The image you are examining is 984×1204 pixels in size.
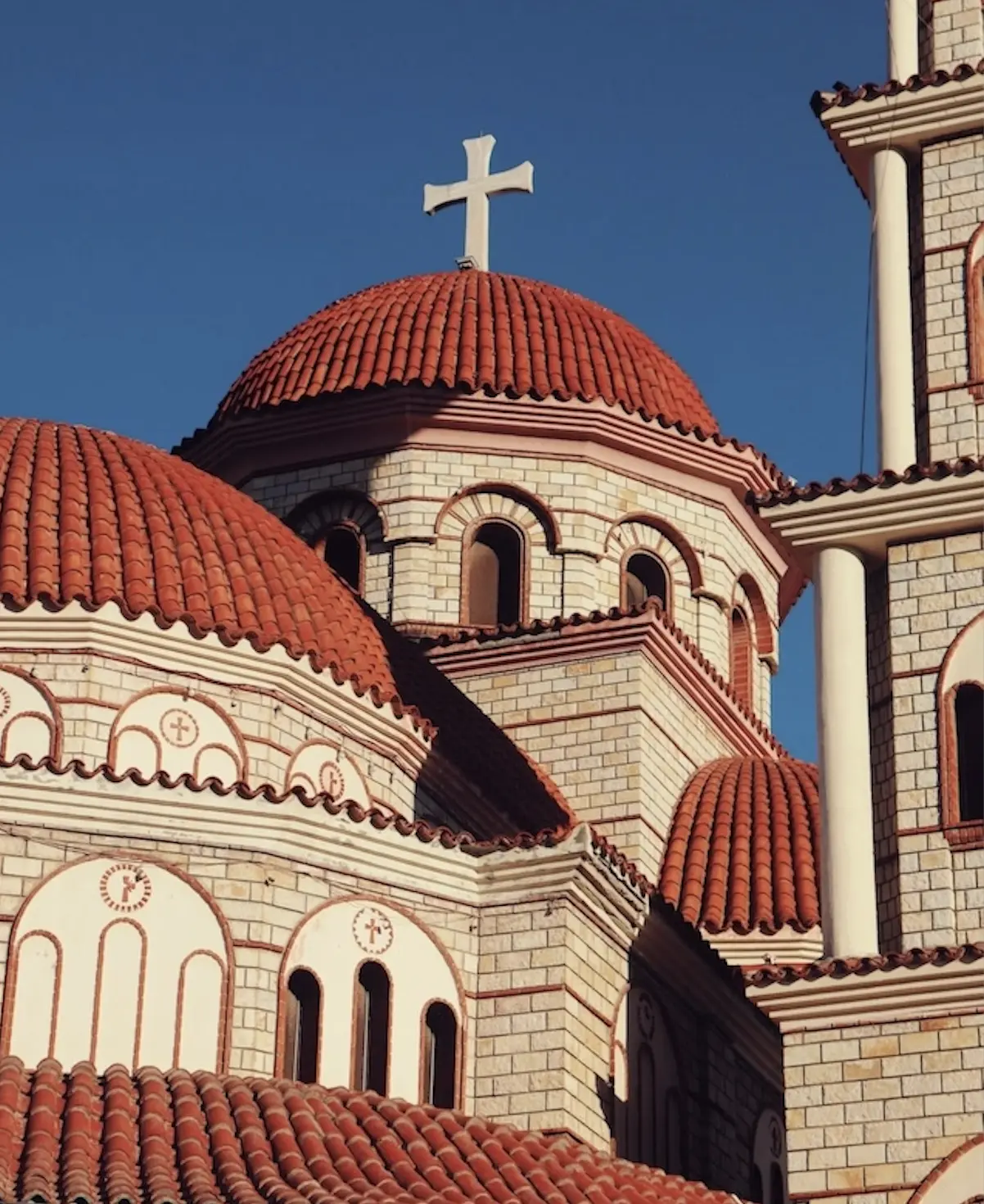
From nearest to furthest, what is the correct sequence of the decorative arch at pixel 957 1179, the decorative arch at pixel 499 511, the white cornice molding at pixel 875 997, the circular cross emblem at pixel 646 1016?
1. the decorative arch at pixel 957 1179
2. the white cornice molding at pixel 875 997
3. the circular cross emblem at pixel 646 1016
4. the decorative arch at pixel 499 511

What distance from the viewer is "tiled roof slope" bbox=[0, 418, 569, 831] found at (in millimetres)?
20344

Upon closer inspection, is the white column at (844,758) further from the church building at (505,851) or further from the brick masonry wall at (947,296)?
the brick masonry wall at (947,296)

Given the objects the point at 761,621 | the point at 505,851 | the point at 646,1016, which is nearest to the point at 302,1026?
the point at 505,851

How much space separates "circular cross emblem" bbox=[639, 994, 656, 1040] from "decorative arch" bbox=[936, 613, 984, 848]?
3515 mm

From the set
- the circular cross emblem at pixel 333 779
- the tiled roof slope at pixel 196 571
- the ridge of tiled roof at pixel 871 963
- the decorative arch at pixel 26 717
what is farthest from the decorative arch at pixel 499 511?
the ridge of tiled roof at pixel 871 963

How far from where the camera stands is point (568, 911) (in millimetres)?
18812

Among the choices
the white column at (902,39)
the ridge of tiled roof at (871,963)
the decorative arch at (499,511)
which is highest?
the white column at (902,39)

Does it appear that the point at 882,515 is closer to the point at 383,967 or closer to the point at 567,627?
the point at 383,967

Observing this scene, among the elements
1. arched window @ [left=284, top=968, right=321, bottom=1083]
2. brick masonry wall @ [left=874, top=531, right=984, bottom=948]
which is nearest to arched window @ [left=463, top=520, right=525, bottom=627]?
brick masonry wall @ [left=874, top=531, right=984, bottom=948]

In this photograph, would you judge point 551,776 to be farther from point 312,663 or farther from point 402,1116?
point 402,1116

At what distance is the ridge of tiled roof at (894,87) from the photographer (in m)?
20.0

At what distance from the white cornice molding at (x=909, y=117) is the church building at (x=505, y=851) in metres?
0.02

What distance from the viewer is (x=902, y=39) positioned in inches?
818

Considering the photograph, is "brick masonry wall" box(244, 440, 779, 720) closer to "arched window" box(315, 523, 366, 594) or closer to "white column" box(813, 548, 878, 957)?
"arched window" box(315, 523, 366, 594)
